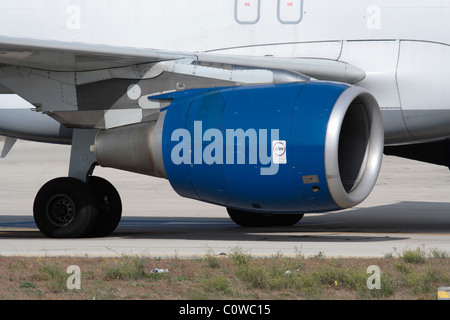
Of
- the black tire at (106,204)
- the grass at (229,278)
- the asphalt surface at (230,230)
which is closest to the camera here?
the grass at (229,278)

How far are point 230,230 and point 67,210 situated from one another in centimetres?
298

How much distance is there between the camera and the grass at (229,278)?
7.29m

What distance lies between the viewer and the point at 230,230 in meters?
14.4

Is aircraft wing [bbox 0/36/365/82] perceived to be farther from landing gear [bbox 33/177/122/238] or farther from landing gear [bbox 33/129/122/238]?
landing gear [bbox 33/177/122/238]

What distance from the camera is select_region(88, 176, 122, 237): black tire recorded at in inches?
507

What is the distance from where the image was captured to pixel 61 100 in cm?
1232

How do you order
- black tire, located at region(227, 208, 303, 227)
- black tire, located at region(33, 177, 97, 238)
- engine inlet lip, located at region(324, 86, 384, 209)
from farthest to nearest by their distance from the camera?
black tire, located at region(227, 208, 303, 227)
black tire, located at region(33, 177, 97, 238)
engine inlet lip, located at region(324, 86, 384, 209)

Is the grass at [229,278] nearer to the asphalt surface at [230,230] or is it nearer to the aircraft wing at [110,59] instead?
the asphalt surface at [230,230]

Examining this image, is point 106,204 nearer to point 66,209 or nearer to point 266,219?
point 66,209

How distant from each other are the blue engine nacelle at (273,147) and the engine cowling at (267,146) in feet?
0.04

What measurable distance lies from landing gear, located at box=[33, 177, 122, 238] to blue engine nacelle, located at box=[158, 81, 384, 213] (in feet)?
5.49

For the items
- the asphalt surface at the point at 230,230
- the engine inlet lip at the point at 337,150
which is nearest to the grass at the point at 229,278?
the asphalt surface at the point at 230,230

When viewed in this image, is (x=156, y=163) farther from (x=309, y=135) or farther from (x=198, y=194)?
(x=309, y=135)

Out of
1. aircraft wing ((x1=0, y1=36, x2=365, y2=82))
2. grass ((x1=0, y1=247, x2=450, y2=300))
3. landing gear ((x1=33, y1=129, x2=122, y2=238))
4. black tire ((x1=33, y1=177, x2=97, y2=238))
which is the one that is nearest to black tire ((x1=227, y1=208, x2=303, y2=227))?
landing gear ((x1=33, y1=129, x2=122, y2=238))
